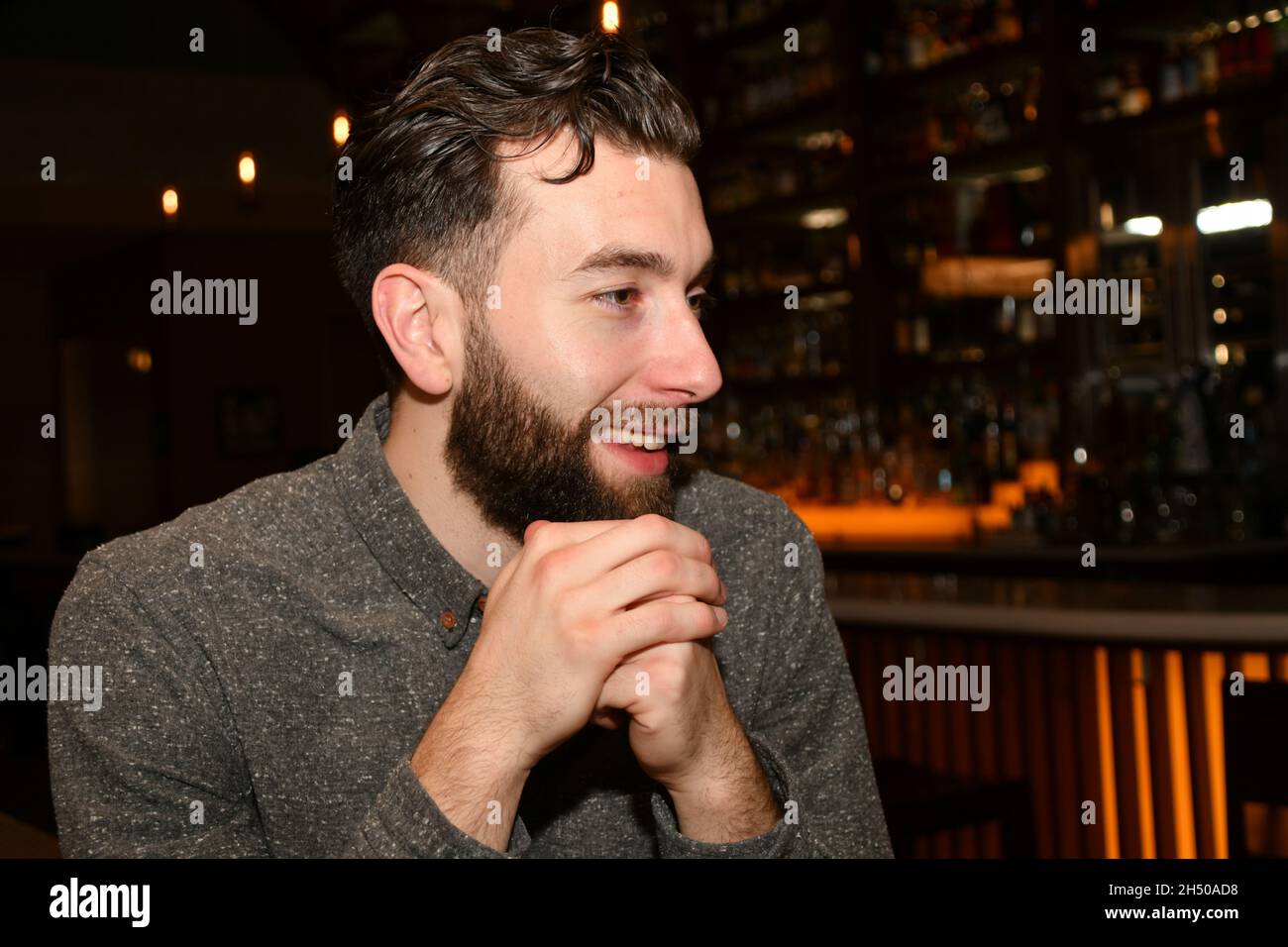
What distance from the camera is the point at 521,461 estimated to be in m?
1.29

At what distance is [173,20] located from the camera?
25.7ft

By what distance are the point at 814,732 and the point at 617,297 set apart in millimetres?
566

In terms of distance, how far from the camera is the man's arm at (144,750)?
1.10 m

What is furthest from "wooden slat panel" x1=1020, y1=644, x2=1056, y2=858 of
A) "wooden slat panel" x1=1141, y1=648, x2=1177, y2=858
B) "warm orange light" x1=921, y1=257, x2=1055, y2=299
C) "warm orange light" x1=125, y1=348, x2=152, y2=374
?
"warm orange light" x1=125, y1=348, x2=152, y2=374

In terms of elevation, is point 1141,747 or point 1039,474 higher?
point 1039,474

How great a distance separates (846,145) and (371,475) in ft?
15.6

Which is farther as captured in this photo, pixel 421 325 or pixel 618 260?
pixel 421 325

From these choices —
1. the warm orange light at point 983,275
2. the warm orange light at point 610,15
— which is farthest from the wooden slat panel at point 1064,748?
the warm orange light at point 983,275

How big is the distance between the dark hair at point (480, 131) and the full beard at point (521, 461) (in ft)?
0.30

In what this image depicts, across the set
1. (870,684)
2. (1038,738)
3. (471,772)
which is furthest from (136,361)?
(471,772)

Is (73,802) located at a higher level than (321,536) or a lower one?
lower

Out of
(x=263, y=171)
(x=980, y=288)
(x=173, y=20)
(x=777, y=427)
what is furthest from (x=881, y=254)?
(x=173, y=20)

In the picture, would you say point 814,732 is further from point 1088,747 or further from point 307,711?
point 1088,747
